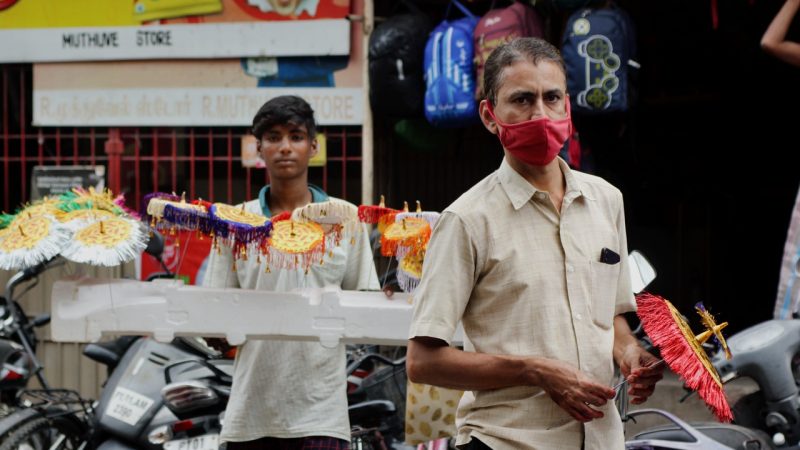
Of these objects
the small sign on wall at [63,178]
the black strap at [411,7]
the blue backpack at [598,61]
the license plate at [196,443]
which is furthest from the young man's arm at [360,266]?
the small sign on wall at [63,178]

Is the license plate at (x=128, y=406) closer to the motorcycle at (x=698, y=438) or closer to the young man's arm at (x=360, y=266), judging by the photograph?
the young man's arm at (x=360, y=266)

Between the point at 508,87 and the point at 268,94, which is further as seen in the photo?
the point at 268,94

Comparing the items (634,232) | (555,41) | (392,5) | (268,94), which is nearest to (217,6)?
(268,94)

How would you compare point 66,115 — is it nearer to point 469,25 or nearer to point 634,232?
point 469,25

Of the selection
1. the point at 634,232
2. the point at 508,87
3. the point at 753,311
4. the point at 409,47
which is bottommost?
the point at 753,311

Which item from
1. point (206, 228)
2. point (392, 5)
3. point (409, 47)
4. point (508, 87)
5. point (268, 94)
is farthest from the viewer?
point (392, 5)

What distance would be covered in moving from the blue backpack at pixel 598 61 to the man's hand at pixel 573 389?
11.6 ft

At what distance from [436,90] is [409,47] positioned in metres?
0.32

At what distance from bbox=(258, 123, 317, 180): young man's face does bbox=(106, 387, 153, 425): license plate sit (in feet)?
4.54

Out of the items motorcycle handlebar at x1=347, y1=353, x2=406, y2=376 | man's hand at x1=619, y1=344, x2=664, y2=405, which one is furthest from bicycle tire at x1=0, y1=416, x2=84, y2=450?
man's hand at x1=619, y1=344, x2=664, y2=405

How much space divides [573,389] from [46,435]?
312cm

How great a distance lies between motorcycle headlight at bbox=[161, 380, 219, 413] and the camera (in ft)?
13.1

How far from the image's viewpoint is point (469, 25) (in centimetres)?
567

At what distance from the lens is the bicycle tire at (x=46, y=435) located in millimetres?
4312
